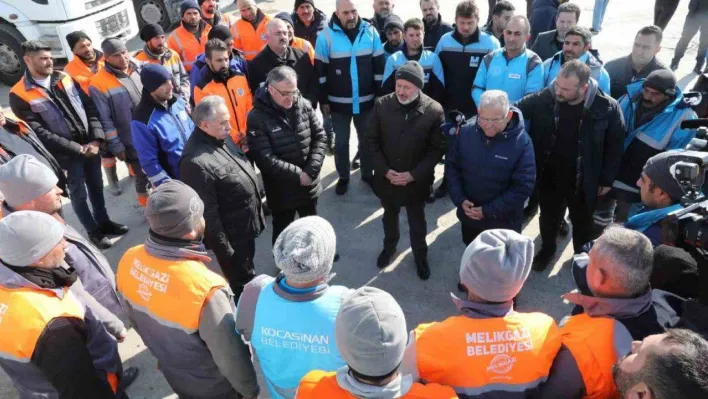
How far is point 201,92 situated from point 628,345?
13.6 ft

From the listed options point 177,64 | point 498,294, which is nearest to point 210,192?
point 498,294

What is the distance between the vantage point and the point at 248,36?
661 centimetres

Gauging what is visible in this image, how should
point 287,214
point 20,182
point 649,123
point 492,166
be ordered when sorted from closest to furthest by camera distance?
1. point 20,182
2. point 492,166
3. point 649,123
4. point 287,214

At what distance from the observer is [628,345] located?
78.3 inches

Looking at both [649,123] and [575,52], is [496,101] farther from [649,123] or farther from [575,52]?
[575,52]

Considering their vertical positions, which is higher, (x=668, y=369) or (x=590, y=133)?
(x=668, y=369)

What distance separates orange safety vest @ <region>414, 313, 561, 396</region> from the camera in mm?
1929

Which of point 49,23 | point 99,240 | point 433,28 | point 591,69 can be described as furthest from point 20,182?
point 49,23

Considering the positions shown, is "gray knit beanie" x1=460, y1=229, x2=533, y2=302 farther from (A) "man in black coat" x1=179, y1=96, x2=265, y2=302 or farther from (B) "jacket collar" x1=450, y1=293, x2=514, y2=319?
(A) "man in black coat" x1=179, y1=96, x2=265, y2=302

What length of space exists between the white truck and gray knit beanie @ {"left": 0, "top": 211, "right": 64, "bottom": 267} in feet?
23.0

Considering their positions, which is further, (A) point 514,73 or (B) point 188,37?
(B) point 188,37

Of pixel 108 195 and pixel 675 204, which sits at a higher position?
pixel 675 204

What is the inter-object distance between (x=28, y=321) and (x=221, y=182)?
1.58 metres

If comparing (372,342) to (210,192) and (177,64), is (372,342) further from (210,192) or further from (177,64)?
(177,64)
